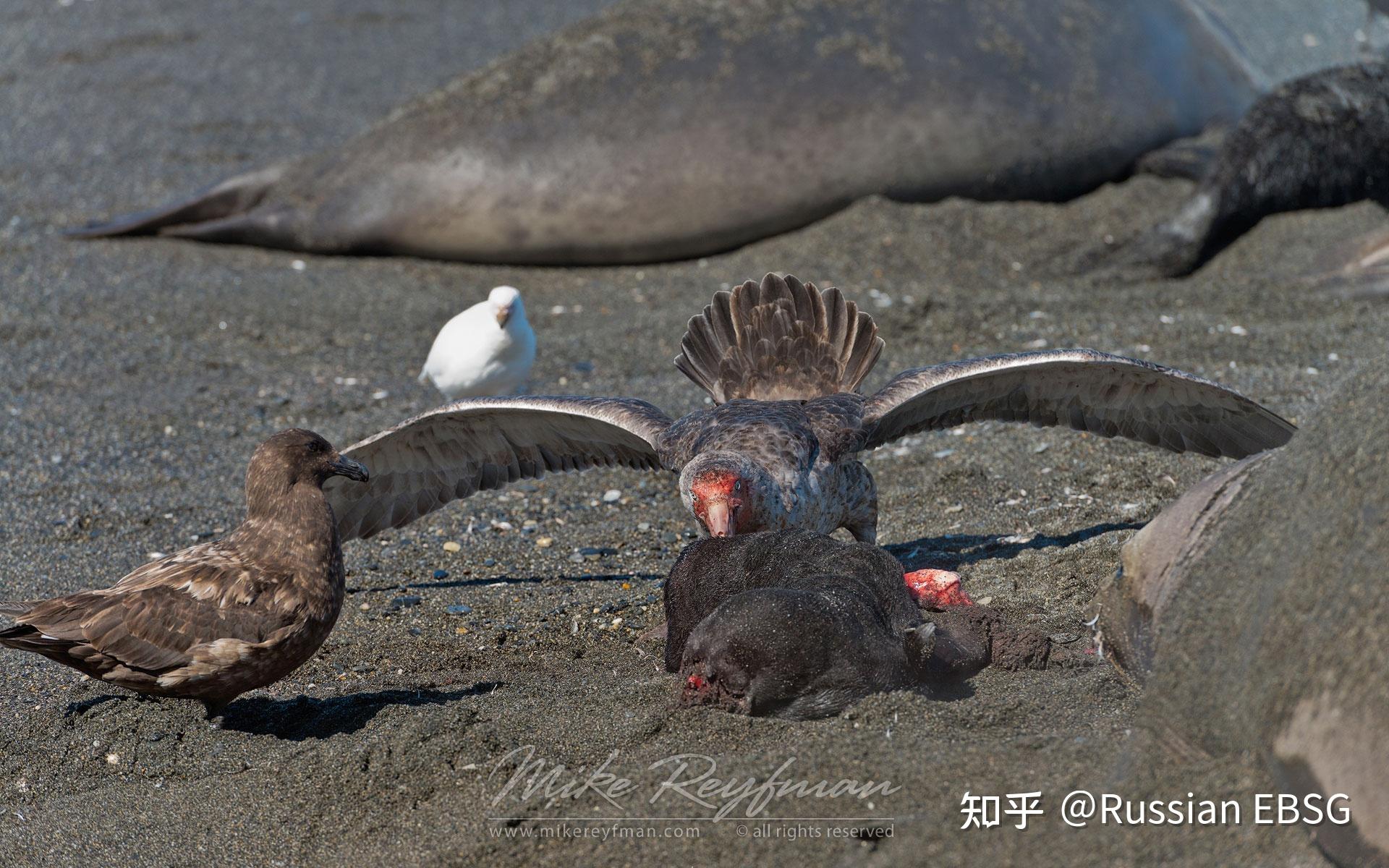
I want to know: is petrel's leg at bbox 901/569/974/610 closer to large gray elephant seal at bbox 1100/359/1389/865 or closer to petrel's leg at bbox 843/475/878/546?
petrel's leg at bbox 843/475/878/546

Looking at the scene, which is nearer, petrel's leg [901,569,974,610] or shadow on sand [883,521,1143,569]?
petrel's leg [901,569,974,610]

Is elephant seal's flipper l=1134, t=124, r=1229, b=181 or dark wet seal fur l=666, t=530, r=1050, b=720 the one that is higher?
elephant seal's flipper l=1134, t=124, r=1229, b=181

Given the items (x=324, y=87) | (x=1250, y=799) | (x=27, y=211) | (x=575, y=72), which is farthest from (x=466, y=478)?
(x=324, y=87)

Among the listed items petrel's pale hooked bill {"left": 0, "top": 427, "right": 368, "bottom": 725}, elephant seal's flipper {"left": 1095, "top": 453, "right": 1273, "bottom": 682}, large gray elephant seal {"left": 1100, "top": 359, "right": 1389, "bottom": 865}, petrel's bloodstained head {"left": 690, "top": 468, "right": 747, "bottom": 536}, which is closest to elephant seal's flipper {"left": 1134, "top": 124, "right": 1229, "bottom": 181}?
petrel's bloodstained head {"left": 690, "top": 468, "right": 747, "bottom": 536}

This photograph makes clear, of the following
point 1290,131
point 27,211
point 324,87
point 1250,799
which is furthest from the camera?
point 324,87

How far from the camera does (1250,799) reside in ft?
7.02

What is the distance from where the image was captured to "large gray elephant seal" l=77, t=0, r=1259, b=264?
7430 millimetres

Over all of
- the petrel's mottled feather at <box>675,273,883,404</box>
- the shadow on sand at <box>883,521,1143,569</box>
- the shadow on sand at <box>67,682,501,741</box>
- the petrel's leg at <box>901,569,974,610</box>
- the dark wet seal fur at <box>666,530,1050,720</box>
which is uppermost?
the petrel's mottled feather at <box>675,273,883,404</box>

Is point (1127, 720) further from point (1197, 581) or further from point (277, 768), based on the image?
point (277, 768)

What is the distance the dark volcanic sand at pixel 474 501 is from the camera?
102 inches

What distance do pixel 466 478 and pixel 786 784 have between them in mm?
2417

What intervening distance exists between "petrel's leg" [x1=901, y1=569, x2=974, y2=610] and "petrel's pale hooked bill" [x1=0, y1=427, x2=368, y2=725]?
58.0 inches

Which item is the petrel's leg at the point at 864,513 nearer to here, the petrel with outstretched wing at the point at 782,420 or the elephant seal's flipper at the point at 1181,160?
the petrel with outstretched wing at the point at 782,420

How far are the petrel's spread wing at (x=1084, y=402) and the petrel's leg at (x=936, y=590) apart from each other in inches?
26.9
